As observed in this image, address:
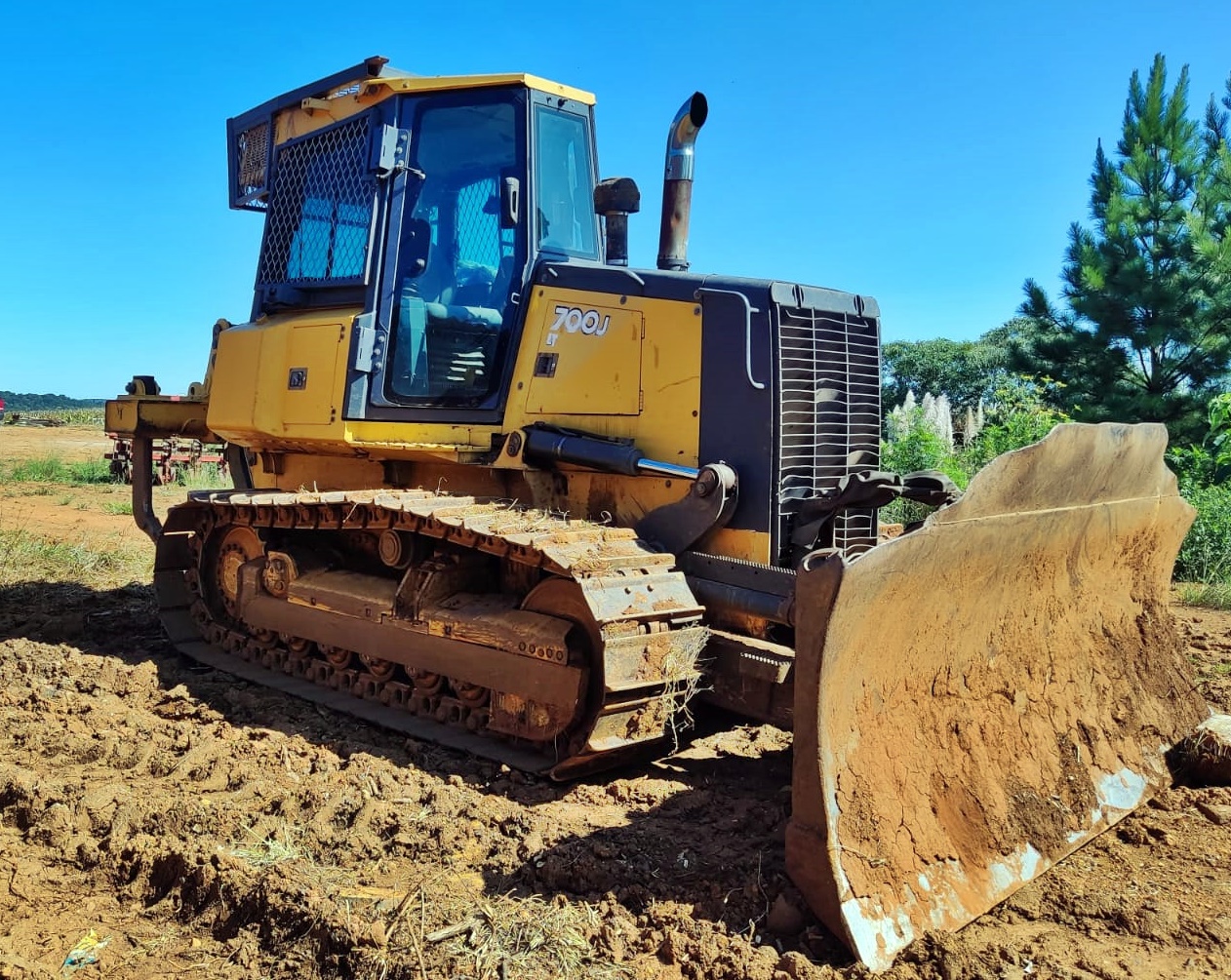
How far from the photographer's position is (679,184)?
215 inches

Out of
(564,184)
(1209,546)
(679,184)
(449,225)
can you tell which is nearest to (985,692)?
(679,184)

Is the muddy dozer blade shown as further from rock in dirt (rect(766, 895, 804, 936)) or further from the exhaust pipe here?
the exhaust pipe

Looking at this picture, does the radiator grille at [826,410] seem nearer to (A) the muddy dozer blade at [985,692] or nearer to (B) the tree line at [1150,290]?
(A) the muddy dozer blade at [985,692]

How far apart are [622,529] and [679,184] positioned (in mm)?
1895

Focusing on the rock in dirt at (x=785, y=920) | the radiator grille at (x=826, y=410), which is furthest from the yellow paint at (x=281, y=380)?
the rock in dirt at (x=785, y=920)

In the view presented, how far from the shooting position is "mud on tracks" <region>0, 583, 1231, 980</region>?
3.02 m

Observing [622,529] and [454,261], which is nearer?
[622,529]

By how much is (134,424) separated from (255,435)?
1.50m

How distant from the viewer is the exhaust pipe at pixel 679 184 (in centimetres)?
530

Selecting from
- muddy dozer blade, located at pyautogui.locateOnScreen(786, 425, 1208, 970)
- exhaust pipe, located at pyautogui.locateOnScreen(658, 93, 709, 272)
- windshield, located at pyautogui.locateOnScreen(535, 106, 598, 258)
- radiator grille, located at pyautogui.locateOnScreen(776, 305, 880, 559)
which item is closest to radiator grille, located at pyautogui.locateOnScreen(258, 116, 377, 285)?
windshield, located at pyautogui.locateOnScreen(535, 106, 598, 258)

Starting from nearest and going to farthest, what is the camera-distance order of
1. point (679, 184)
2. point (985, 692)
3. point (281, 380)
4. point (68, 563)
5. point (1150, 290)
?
point (985, 692) → point (679, 184) → point (281, 380) → point (68, 563) → point (1150, 290)

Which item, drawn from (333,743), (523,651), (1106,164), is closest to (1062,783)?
(523,651)

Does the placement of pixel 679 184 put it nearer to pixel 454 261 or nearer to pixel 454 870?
pixel 454 261

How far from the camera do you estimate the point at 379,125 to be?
5.64 meters
